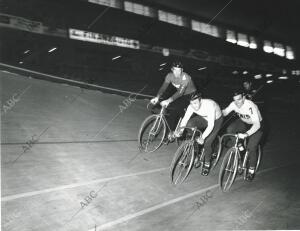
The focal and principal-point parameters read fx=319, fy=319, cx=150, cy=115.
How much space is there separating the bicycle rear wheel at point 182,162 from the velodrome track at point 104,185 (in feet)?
0.58

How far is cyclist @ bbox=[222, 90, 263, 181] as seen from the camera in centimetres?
592

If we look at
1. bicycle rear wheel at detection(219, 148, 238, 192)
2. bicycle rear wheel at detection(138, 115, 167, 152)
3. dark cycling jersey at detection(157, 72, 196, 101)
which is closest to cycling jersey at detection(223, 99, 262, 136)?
bicycle rear wheel at detection(219, 148, 238, 192)

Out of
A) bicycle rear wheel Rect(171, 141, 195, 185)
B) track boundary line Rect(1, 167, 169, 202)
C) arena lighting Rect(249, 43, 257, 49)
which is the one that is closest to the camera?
track boundary line Rect(1, 167, 169, 202)

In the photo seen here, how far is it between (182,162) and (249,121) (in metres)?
1.75

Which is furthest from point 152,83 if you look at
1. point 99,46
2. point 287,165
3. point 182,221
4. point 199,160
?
point 182,221

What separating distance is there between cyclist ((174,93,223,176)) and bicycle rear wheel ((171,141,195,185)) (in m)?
0.27

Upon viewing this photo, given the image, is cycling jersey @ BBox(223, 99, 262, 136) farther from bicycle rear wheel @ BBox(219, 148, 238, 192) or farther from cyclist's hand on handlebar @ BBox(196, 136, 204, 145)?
cyclist's hand on handlebar @ BBox(196, 136, 204, 145)

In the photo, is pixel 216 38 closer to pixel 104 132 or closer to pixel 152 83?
pixel 152 83

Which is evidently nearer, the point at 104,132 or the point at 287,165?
the point at 104,132

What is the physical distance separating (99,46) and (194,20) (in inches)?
476

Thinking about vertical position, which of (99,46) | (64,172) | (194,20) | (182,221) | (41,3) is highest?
(194,20)

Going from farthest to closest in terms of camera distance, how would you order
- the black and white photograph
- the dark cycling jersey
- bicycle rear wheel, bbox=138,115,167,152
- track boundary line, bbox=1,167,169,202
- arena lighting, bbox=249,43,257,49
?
arena lighting, bbox=249,43,257,49, the dark cycling jersey, bicycle rear wheel, bbox=138,115,167,152, the black and white photograph, track boundary line, bbox=1,167,169,202

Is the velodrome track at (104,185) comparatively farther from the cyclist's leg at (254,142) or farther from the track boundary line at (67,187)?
the cyclist's leg at (254,142)

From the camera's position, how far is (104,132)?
740 cm
